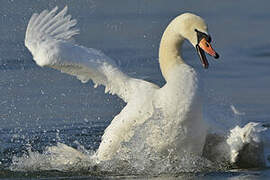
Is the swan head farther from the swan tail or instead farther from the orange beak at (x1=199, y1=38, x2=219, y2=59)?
the swan tail

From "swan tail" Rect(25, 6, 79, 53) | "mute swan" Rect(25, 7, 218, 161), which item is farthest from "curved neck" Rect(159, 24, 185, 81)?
"swan tail" Rect(25, 6, 79, 53)

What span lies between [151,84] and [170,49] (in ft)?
1.36

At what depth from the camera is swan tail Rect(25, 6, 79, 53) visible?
32.4 ft

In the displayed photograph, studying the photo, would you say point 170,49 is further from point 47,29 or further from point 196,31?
point 47,29

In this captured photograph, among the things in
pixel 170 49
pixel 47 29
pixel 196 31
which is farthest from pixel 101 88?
pixel 196 31

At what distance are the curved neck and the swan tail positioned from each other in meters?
1.18

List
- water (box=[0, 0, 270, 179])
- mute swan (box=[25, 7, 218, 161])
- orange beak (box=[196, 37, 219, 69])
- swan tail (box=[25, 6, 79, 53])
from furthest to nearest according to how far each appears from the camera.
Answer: water (box=[0, 0, 270, 179]) → swan tail (box=[25, 6, 79, 53]) → orange beak (box=[196, 37, 219, 69]) → mute swan (box=[25, 7, 218, 161])

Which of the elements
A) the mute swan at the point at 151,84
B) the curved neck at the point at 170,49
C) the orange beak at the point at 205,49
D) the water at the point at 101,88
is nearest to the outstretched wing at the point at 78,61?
the mute swan at the point at 151,84

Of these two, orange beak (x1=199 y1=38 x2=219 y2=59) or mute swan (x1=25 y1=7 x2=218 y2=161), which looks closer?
mute swan (x1=25 y1=7 x2=218 y2=161)

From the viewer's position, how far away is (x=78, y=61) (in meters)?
9.55

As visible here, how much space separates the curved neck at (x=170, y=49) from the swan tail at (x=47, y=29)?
1182 mm

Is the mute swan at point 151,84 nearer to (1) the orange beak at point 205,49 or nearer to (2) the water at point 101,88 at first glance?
(1) the orange beak at point 205,49

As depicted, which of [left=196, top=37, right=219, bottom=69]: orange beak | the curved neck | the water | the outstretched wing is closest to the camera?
[left=196, top=37, right=219, bottom=69]: orange beak

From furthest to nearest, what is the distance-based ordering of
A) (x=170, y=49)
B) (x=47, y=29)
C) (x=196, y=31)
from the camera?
(x=47, y=29), (x=170, y=49), (x=196, y=31)
